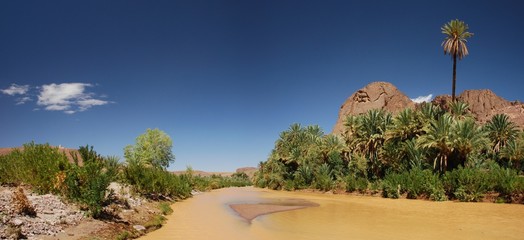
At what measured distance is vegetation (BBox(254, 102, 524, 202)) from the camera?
92.7 feet

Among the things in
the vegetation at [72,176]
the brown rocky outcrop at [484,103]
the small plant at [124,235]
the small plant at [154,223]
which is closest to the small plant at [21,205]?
the vegetation at [72,176]

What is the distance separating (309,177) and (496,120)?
25246 mm

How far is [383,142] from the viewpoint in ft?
142

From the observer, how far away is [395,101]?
107 meters

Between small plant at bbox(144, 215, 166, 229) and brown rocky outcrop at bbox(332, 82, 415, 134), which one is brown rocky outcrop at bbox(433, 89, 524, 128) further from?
small plant at bbox(144, 215, 166, 229)

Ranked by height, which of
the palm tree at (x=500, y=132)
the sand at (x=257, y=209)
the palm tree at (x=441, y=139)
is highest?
the palm tree at (x=500, y=132)

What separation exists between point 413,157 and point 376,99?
7767 cm

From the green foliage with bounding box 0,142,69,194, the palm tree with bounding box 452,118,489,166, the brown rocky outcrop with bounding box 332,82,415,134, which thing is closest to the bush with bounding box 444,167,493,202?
the palm tree with bounding box 452,118,489,166

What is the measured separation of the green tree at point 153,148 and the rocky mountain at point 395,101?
170 ft

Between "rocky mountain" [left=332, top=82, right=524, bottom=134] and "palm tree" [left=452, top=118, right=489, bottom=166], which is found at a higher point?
"rocky mountain" [left=332, top=82, right=524, bottom=134]

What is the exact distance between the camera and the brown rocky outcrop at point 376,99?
4188 inches

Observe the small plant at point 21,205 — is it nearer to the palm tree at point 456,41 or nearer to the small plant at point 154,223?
the small plant at point 154,223

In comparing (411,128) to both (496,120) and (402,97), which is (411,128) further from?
(402,97)

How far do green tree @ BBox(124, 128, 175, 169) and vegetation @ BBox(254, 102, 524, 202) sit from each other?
65.8ft
